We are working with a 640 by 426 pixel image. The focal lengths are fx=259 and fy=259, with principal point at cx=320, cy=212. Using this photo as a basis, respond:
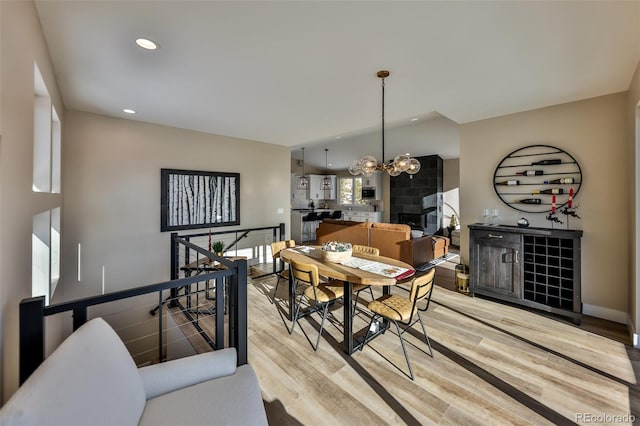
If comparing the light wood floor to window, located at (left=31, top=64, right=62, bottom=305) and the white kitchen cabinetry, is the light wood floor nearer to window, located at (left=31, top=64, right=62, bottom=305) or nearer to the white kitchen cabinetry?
window, located at (left=31, top=64, right=62, bottom=305)

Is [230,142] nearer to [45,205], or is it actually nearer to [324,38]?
[45,205]

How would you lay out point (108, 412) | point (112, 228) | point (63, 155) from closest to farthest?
point (108, 412)
point (63, 155)
point (112, 228)

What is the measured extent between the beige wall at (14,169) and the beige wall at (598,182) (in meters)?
5.02

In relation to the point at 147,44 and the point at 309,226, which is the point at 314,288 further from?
the point at 309,226

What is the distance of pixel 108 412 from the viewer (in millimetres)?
1005

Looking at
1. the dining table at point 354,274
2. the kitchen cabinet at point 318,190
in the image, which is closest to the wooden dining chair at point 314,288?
the dining table at point 354,274

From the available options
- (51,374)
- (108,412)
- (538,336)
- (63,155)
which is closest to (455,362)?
(538,336)

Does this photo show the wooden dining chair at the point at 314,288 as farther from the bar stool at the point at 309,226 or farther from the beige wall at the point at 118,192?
the bar stool at the point at 309,226

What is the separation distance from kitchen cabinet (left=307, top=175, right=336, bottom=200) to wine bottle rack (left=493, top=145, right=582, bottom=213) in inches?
259

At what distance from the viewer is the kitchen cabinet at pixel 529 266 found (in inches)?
122

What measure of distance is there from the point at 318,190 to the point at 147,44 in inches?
320

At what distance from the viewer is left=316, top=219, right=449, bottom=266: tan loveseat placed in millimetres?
4988

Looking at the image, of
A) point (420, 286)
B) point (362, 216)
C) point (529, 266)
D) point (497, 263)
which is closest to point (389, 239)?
point (497, 263)

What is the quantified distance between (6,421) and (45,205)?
7.46 ft
